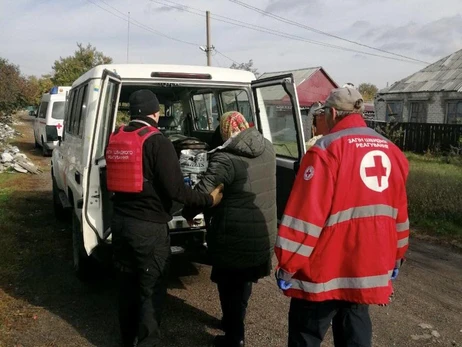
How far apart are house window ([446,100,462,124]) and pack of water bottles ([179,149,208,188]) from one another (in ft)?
66.5

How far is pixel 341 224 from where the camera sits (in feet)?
7.91

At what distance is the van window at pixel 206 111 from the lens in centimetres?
641

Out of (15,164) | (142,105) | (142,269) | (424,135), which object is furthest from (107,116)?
(424,135)

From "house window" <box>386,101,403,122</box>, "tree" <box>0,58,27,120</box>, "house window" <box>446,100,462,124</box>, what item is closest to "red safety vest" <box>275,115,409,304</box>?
"house window" <box>446,100,462,124</box>

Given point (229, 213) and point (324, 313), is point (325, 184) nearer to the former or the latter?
point (324, 313)

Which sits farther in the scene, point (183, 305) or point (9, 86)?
point (9, 86)

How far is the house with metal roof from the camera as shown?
22828 millimetres

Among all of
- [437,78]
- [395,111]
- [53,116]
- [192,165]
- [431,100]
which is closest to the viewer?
[192,165]

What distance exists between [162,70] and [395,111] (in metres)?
23.7

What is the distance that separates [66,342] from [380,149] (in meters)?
2.99

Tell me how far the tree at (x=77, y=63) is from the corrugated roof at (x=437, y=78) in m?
22.6

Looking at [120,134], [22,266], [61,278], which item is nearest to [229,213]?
[120,134]

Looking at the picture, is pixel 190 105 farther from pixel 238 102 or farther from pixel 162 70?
pixel 162 70

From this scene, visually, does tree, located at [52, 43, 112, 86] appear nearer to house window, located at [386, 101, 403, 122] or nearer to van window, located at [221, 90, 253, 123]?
house window, located at [386, 101, 403, 122]
